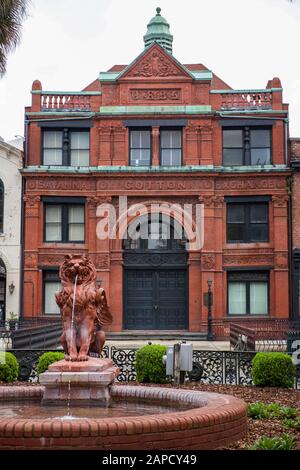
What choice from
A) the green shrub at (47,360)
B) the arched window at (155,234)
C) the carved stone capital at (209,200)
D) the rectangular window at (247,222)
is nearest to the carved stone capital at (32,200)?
the arched window at (155,234)

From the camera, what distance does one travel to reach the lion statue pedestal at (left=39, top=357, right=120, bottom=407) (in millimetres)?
11508

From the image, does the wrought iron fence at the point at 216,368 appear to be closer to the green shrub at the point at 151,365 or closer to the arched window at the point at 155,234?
the green shrub at the point at 151,365

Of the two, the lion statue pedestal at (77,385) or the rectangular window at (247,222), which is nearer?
the lion statue pedestal at (77,385)

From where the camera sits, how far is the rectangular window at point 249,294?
3869cm

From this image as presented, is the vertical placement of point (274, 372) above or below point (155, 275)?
below

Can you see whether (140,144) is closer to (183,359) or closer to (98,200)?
(98,200)

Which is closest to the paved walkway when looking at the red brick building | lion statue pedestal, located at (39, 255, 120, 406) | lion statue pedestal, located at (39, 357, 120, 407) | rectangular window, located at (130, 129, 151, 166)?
the red brick building

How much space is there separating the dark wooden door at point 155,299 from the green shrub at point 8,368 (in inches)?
818

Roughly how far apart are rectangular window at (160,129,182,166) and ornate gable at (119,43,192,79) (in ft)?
10.3

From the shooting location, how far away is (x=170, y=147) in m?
39.6

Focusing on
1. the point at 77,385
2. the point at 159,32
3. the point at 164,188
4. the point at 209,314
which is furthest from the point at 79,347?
the point at 159,32

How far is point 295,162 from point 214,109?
209 inches

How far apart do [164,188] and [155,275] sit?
474 centimetres

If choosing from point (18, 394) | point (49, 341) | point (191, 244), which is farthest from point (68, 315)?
point (191, 244)
